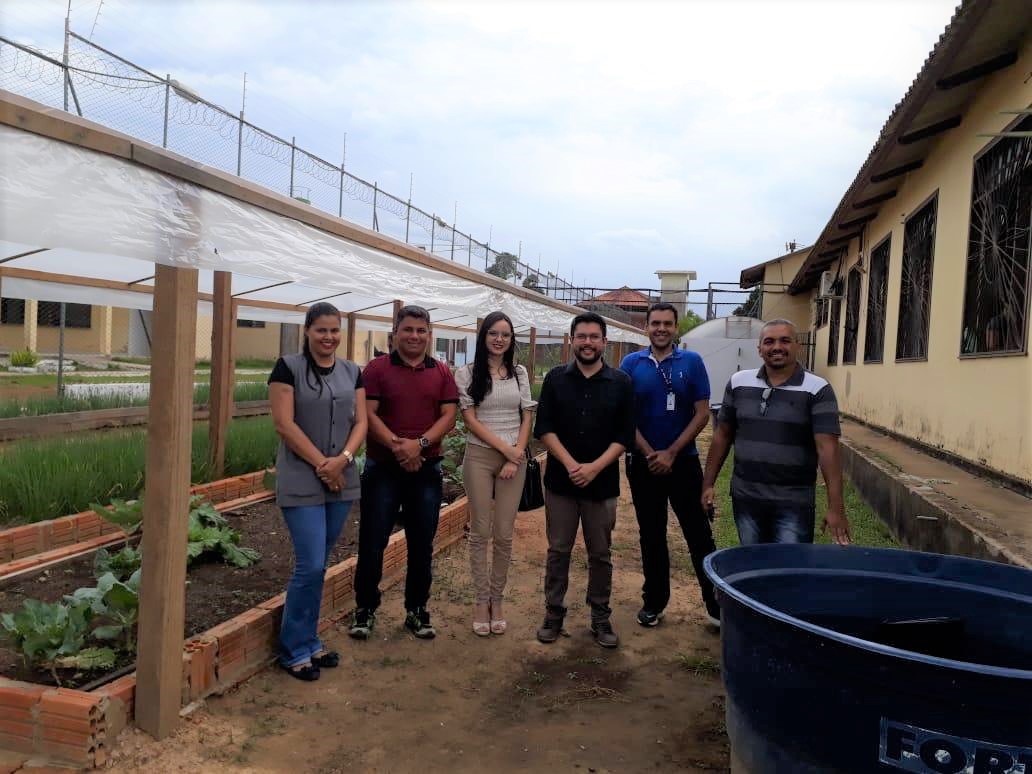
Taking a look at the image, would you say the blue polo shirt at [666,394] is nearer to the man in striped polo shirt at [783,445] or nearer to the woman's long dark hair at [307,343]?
the man in striped polo shirt at [783,445]

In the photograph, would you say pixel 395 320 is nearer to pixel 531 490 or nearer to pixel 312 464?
pixel 531 490

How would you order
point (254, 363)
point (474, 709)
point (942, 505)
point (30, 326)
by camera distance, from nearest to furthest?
point (474, 709) → point (942, 505) → point (30, 326) → point (254, 363)

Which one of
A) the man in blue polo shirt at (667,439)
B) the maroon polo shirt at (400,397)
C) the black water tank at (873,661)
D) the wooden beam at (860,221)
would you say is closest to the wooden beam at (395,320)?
the maroon polo shirt at (400,397)

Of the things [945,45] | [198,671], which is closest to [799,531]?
[198,671]

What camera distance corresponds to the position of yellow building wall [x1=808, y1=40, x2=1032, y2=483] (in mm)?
5258

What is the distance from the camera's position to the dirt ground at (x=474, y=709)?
2.73 meters

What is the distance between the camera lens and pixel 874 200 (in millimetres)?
10328

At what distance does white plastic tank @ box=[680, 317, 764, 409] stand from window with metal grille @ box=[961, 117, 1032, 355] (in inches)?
497

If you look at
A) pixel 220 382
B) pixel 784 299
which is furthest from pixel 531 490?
pixel 784 299

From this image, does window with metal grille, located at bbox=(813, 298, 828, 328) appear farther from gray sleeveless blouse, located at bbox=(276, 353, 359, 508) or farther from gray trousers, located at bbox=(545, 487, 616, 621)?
gray sleeveless blouse, located at bbox=(276, 353, 359, 508)

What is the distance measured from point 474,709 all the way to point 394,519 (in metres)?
1.04

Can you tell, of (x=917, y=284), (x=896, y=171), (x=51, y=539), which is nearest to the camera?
(x=51, y=539)

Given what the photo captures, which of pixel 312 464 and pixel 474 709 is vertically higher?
pixel 312 464

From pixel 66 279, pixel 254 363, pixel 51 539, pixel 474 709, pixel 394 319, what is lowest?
pixel 474 709
